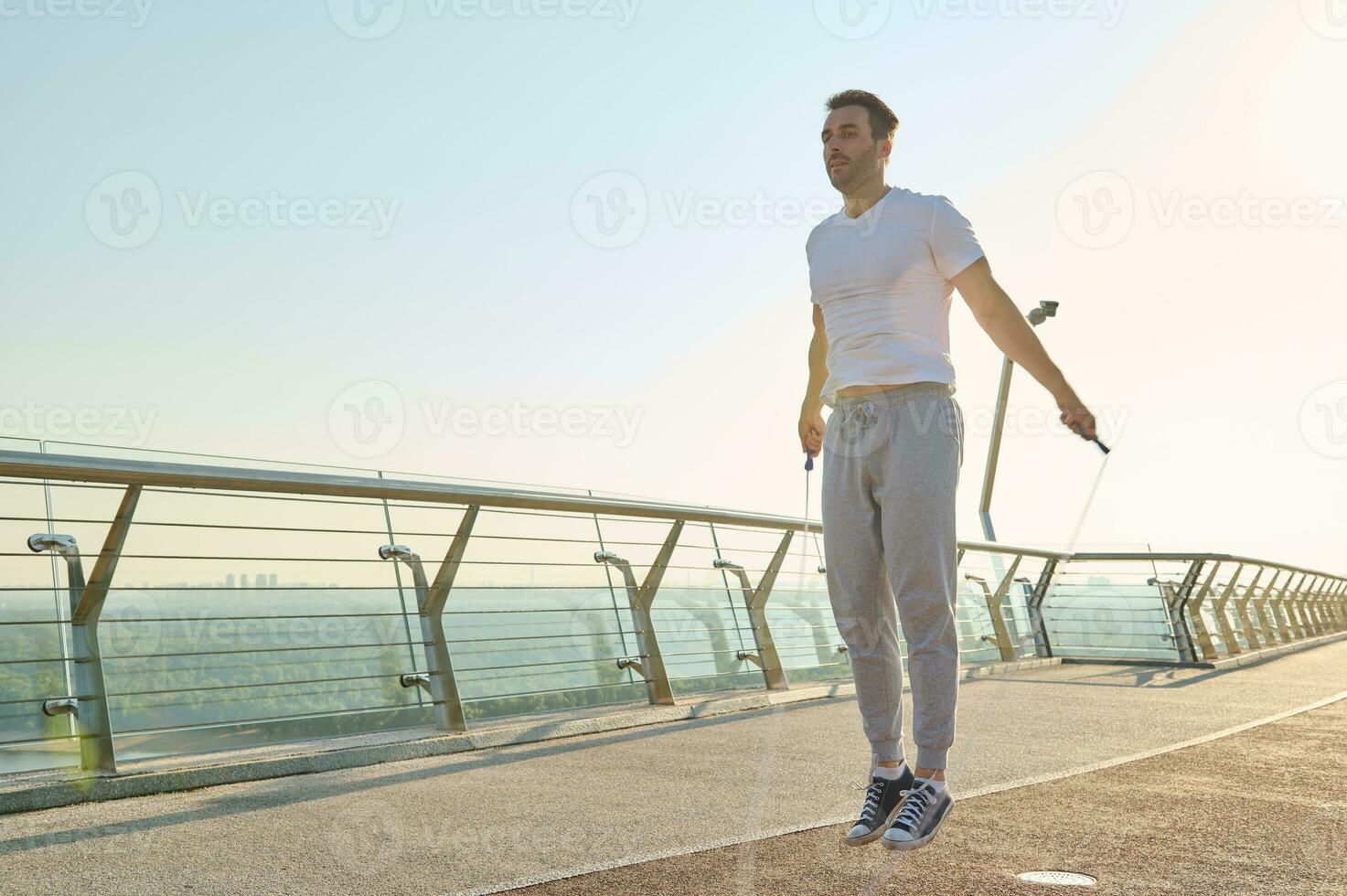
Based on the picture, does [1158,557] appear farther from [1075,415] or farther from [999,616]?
[1075,415]

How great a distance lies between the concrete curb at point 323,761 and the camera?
11.2ft

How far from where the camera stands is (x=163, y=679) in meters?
4.11

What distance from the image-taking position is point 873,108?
2975 mm

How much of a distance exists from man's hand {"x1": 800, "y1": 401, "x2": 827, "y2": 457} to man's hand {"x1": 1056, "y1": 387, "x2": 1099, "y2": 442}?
2.26 ft

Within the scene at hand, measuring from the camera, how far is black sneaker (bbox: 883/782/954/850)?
2621 mm

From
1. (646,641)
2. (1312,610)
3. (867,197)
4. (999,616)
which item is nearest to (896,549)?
(867,197)

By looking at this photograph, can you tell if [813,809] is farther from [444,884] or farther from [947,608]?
[444,884]

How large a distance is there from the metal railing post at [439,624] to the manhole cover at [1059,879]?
9.43 feet

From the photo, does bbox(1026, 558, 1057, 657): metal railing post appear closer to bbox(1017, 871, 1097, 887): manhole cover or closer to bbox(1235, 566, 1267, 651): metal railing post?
bbox(1235, 566, 1267, 651): metal railing post

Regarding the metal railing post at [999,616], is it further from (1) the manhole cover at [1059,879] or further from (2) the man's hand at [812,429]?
(1) the manhole cover at [1059,879]

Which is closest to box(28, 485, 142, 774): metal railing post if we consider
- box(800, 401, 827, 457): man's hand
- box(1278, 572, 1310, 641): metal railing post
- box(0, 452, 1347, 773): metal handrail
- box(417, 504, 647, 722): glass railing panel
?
box(0, 452, 1347, 773): metal handrail

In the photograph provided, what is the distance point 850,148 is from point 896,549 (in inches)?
41.0

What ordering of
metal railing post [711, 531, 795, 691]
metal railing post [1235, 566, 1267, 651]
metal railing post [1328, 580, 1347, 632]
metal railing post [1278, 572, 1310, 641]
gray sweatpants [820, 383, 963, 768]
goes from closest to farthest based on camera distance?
1. gray sweatpants [820, 383, 963, 768]
2. metal railing post [711, 531, 795, 691]
3. metal railing post [1235, 566, 1267, 651]
4. metal railing post [1278, 572, 1310, 641]
5. metal railing post [1328, 580, 1347, 632]
